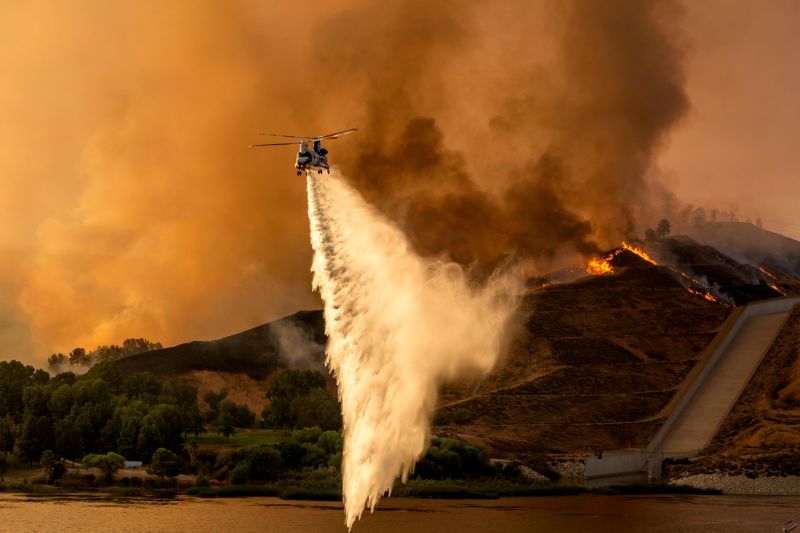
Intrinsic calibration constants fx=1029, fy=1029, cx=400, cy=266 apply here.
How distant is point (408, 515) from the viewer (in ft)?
326

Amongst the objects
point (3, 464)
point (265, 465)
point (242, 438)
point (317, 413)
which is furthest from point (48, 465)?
point (317, 413)

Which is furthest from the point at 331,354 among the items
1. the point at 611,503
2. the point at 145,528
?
the point at 611,503

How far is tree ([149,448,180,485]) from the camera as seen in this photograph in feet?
435

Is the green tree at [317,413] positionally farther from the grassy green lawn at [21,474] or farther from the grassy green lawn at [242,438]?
the grassy green lawn at [21,474]

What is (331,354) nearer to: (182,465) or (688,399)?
(182,465)

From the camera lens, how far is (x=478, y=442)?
148625mm

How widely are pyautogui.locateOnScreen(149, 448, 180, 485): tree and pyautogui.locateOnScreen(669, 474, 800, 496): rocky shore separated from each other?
67.4 m

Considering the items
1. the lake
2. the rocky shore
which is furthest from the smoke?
the rocky shore

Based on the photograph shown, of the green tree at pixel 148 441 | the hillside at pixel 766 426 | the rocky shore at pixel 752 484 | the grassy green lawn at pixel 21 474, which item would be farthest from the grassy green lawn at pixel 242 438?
the hillside at pixel 766 426

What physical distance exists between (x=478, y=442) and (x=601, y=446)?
26.9m

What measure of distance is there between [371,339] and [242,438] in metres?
115

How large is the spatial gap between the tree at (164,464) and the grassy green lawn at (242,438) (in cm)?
3247

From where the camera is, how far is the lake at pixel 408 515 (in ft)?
290

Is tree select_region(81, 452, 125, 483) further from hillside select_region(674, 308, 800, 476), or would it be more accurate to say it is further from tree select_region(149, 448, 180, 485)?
hillside select_region(674, 308, 800, 476)
